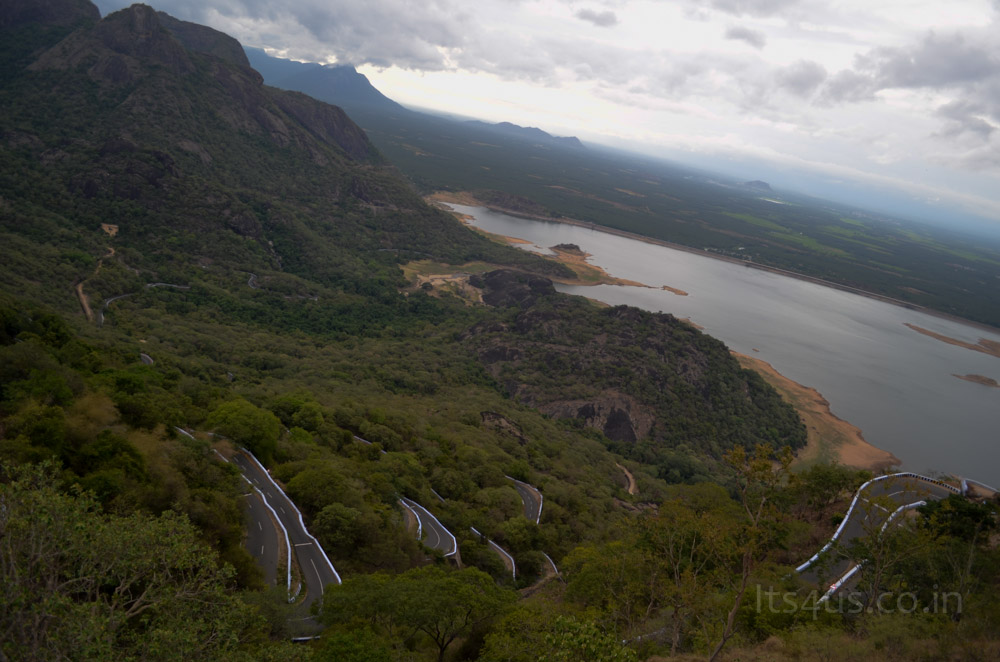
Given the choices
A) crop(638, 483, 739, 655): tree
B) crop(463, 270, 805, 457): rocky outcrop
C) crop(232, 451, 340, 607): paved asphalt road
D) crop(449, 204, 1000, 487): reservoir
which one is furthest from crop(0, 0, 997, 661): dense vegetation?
crop(449, 204, 1000, 487): reservoir

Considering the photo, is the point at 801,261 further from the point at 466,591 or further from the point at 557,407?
the point at 466,591

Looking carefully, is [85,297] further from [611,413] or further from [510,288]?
[510,288]

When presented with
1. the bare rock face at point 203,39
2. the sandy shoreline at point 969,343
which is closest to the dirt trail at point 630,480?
the sandy shoreline at point 969,343

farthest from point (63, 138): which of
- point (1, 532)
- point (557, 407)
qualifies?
point (1, 532)

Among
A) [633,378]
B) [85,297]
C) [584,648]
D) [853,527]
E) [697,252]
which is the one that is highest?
[697,252]

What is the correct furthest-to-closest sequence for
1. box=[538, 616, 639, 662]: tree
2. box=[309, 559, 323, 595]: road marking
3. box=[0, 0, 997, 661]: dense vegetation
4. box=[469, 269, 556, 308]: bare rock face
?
box=[469, 269, 556, 308]: bare rock face < box=[309, 559, 323, 595]: road marking < box=[0, 0, 997, 661]: dense vegetation < box=[538, 616, 639, 662]: tree

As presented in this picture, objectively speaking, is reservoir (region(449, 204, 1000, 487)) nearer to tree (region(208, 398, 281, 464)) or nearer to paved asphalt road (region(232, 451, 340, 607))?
paved asphalt road (region(232, 451, 340, 607))

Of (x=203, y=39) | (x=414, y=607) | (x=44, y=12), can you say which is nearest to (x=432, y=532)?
(x=414, y=607)
